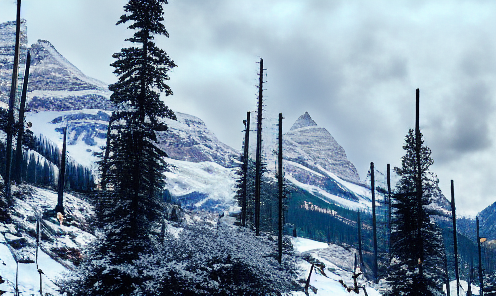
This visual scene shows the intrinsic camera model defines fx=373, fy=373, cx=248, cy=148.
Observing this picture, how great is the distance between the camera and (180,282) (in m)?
15.3

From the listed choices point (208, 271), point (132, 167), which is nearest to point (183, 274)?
point (208, 271)

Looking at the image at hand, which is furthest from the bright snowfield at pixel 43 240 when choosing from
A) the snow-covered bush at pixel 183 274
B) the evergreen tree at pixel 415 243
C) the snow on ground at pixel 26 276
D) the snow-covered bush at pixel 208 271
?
the evergreen tree at pixel 415 243

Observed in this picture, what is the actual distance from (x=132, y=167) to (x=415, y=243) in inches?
739

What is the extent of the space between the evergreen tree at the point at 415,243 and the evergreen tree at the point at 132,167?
16407 mm

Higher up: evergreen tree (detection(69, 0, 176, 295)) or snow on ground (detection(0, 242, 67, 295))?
evergreen tree (detection(69, 0, 176, 295))

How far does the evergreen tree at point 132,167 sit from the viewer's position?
1517cm

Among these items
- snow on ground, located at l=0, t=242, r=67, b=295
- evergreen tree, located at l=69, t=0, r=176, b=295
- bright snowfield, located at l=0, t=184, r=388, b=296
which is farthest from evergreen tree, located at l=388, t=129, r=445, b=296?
snow on ground, located at l=0, t=242, r=67, b=295

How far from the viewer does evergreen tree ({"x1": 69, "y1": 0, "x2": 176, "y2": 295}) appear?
15172mm

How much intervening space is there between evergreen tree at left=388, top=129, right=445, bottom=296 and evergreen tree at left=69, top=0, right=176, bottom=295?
53.8 feet

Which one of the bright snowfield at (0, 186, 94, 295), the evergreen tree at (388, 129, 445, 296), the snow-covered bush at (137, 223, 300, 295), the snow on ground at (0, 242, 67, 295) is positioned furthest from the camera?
the evergreen tree at (388, 129, 445, 296)

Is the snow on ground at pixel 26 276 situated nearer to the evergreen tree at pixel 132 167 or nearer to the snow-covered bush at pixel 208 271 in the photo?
the evergreen tree at pixel 132 167

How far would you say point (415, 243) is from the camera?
2470 centimetres

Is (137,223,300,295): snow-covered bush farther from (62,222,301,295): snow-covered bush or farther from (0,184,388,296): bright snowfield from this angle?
(0,184,388,296): bright snowfield

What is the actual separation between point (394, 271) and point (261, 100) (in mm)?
17202
